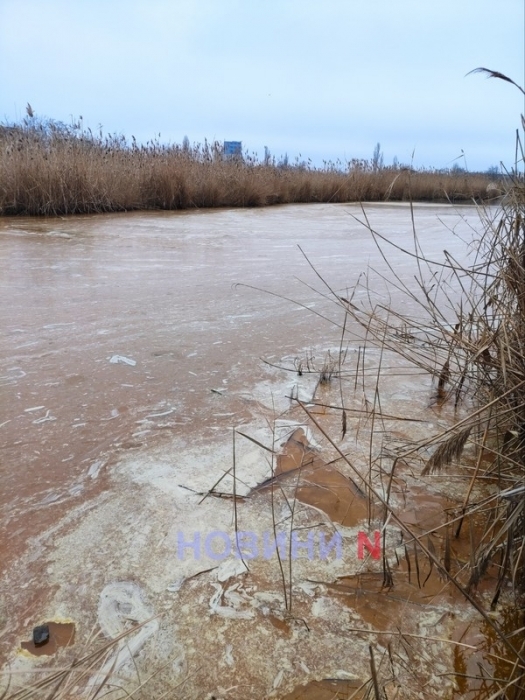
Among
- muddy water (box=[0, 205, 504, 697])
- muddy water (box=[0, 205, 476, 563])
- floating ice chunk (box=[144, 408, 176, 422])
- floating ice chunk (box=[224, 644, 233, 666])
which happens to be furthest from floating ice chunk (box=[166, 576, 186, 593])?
floating ice chunk (box=[144, 408, 176, 422])

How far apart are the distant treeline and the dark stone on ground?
3100mm

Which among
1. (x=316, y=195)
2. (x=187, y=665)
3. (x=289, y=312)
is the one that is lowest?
(x=187, y=665)

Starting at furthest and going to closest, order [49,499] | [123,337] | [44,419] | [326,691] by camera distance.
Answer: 1. [123,337]
2. [44,419]
3. [49,499]
4. [326,691]

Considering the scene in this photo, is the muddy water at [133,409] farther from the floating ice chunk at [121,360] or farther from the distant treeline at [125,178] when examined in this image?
the distant treeline at [125,178]

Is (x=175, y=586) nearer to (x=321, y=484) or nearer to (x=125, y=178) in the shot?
(x=321, y=484)

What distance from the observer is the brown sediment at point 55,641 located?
0.58 m

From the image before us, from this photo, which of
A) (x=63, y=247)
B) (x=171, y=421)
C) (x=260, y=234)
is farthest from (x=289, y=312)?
(x=260, y=234)

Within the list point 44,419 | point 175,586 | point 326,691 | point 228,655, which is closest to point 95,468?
point 44,419

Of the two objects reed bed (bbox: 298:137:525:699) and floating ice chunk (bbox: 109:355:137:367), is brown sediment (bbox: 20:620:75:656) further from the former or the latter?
floating ice chunk (bbox: 109:355:137:367)

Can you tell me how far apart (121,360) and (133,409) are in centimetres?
30

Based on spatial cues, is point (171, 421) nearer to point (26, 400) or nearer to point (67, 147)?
point (26, 400)

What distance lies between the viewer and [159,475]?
0.91 metres

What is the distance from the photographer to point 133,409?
1133 mm

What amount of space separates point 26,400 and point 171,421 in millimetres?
338
